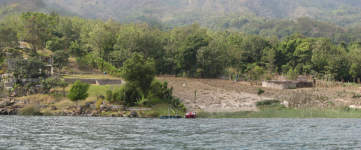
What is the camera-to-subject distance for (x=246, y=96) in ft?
320

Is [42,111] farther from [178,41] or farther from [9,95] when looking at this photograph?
[178,41]

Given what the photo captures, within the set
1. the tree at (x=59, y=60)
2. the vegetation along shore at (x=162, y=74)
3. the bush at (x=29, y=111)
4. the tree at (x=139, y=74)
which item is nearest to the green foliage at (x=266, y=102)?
the vegetation along shore at (x=162, y=74)

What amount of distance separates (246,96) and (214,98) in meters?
8.33

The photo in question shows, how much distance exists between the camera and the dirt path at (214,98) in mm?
87688

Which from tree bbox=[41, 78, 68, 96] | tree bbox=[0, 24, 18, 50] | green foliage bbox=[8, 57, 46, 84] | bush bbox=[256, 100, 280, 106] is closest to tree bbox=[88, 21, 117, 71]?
tree bbox=[0, 24, 18, 50]

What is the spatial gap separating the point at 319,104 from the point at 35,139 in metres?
62.8

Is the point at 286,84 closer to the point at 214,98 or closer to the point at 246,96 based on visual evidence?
the point at 246,96

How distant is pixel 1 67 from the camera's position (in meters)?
107

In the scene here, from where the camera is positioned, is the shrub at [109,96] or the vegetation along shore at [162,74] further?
the shrub at [109,96]

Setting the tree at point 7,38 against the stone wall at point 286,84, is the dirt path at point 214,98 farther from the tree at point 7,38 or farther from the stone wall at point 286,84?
the tree at point 7,38

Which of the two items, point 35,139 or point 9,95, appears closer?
point 35,139

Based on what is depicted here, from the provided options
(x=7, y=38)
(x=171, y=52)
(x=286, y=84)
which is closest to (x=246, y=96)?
(x=286, y=84)

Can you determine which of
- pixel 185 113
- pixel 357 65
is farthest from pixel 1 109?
pixel 357 65

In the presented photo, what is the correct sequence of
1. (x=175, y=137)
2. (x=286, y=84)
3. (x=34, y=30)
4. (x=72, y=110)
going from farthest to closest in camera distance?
1. (x=34, y=30)
2. (x=286, y=84)
3. (x=72, y=110)
4. (x=175, y=137)
